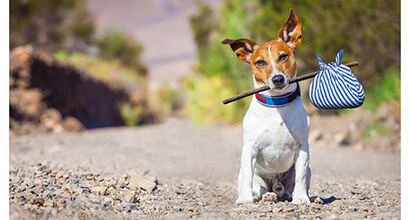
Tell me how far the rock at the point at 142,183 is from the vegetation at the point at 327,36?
6.90 metres

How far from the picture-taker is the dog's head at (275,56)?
328cm

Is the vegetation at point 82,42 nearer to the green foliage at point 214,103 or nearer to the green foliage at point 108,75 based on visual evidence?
the green foliage at point 108,75

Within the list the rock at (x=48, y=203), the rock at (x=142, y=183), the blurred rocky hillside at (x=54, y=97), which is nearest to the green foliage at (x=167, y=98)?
the blurred rocky hillside at (x=54, y=97)

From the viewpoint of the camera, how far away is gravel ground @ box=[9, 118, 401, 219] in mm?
3371

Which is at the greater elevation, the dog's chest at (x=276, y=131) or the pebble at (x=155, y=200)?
the dog's chest at (x=276, y=131)

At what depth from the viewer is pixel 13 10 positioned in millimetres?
22188

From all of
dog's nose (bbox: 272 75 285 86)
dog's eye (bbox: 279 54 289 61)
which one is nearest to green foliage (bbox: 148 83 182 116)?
dog's eye (bbox: 279 54 289 61)

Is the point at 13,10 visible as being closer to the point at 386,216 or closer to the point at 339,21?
the point at 339,21

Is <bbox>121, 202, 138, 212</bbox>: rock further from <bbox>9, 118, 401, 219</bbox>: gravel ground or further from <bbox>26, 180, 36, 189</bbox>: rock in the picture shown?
<bbox>26, 180, 36, 189</bbox>: rock

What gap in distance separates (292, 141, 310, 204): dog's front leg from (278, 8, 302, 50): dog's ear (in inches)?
33.4

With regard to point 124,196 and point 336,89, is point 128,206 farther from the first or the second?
point 336,89

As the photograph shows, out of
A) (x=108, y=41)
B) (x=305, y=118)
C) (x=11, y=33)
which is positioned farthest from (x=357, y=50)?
(x=108, y=41)

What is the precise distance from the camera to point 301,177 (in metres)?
3.49

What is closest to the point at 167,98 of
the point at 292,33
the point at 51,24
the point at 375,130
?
the point at 51,24
